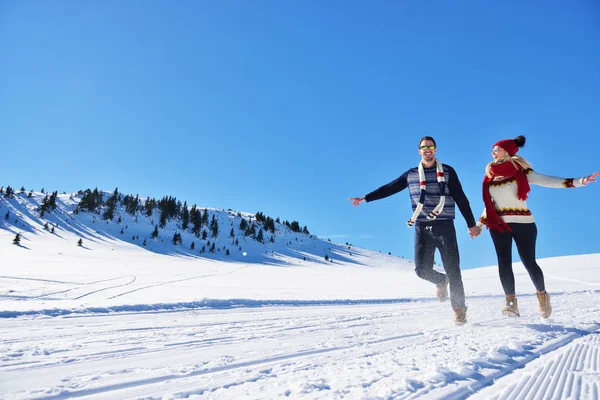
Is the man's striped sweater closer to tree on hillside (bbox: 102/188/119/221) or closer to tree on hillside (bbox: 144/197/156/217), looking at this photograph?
tree on hillside (bbox: 102/188/119/221)

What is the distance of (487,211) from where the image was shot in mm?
3836

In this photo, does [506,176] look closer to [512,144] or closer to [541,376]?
[512,144]

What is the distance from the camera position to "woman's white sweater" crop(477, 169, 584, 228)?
3.57 meters

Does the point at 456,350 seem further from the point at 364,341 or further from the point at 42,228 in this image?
the point at 42,228

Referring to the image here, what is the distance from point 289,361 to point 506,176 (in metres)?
3.43

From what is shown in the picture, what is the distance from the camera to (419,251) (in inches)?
149

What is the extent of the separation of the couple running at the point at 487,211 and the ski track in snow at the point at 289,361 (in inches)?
36.9

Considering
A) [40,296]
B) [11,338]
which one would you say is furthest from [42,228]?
[11,338]

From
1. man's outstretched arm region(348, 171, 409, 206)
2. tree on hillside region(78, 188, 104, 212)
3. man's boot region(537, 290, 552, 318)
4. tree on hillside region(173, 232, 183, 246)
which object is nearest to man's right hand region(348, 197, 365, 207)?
man's outstretched arm region(348, 171, 409, 206)

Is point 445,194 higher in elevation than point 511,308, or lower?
higher

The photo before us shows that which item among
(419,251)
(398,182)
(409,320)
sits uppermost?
(398,182)

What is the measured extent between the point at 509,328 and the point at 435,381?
182cm

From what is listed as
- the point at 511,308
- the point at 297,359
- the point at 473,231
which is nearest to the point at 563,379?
the point at 297,359

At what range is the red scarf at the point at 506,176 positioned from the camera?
11.9ft
